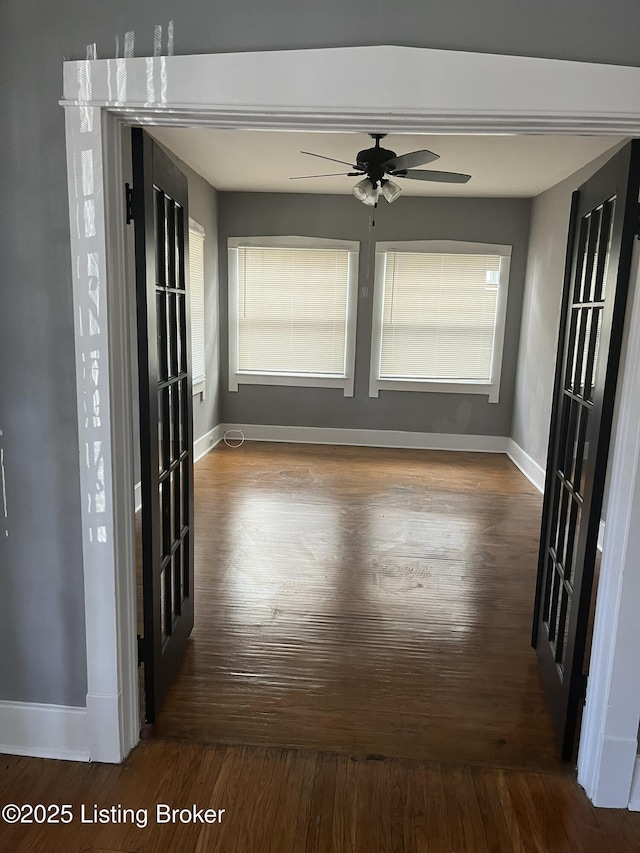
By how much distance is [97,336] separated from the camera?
5.90 ft

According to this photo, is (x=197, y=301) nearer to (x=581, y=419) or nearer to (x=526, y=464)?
(x=526, y=464)

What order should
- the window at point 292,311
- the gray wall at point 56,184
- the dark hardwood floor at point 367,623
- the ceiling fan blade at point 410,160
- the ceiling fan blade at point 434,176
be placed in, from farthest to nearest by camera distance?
1. the window at point 292,311
2. the ceiling fan blade at point 434,176
3. the ceiling fan blade at point 410,160
4. the dark hardwood floor at point 367,623
5. the gray wall at point 56,184

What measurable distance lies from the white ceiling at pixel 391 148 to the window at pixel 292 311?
696 mm

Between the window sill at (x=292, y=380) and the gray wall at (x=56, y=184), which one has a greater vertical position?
the gray wall at (x=56, y=184)

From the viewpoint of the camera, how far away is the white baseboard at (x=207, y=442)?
6.13m

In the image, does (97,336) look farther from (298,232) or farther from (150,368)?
(298,232)

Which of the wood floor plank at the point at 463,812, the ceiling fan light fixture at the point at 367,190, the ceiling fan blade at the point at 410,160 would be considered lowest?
the wood floor plank at the point at 463,812

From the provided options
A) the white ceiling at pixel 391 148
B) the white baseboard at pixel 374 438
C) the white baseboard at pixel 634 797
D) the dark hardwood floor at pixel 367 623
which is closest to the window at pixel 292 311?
the white baseboard at pixel 374 438

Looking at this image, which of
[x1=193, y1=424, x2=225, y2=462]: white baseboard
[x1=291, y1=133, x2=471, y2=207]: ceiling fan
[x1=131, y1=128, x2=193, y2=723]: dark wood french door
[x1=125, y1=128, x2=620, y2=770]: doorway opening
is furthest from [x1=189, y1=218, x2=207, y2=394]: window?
[x1=131, y1=128, x2=193, y2=723]: dark wood french door

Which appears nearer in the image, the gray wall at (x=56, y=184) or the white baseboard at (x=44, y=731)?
the gray wall at (x=56, y=184)

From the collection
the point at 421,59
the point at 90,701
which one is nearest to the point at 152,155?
the point at 421,59

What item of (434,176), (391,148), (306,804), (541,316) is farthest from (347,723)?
(541,316)

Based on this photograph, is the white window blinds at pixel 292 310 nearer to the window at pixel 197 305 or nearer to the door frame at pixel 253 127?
the window at pixel 197 305

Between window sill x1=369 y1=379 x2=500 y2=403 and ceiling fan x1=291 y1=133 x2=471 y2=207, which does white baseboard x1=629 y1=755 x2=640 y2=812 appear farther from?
window sill x1=369 y1=379 x2=500 y2=403
